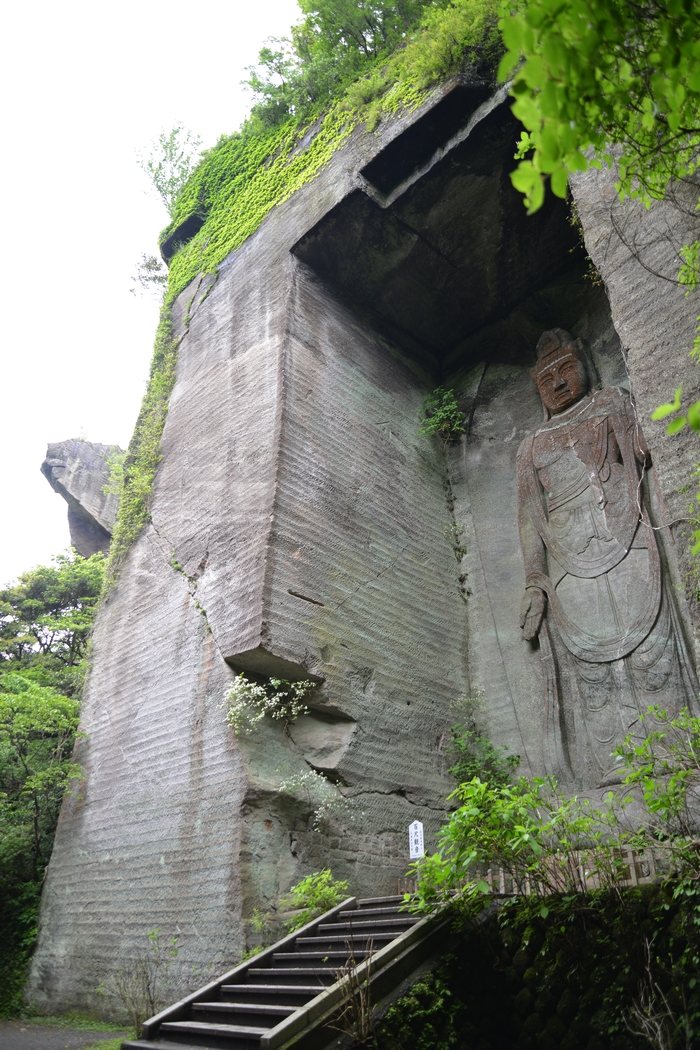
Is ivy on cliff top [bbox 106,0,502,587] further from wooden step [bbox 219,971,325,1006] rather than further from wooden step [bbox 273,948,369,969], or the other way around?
wooden step [bbox 219,971,325,1006]

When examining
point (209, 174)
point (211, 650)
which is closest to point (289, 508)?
point (211, 650)

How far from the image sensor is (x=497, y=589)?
9.24 meters

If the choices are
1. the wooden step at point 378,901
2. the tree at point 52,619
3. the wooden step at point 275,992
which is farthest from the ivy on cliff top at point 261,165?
the wooden step at point 275,992

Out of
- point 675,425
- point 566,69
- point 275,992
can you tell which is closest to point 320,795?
point 275,992

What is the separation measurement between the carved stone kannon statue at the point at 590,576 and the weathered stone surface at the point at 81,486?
29.1 ft

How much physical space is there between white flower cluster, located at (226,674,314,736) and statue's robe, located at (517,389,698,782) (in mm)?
2749

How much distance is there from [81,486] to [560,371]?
9706 millimetres

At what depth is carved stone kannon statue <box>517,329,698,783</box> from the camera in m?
7.40

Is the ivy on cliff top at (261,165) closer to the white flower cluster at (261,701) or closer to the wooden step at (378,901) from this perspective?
the white flower cluster at (261,701)

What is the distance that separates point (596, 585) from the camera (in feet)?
26.8

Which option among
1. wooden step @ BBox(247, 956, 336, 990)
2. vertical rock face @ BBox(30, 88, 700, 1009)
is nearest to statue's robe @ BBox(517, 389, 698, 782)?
vertical rock face @ BBox(30, 88, 700, 1009)

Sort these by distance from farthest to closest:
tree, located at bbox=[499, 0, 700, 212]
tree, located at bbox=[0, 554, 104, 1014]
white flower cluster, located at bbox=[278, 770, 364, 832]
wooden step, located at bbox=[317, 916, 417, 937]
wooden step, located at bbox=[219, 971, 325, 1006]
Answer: tree, located at bbox=[0, 554, 104, 1014] → white flower cluster, located at bbox=[278, 770, 364, 832] → wooden step, located at bbox=[317, 916, 417, 937] → wooden step, located at bbox=[219, 971, 325, 1006] → tree, located at bbox=[499, 0, 700, 212]

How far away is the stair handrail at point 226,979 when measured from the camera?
4.20m

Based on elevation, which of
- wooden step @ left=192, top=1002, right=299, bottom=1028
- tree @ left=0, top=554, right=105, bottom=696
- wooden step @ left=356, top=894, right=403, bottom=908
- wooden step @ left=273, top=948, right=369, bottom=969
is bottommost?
wooden step @ left=192, top=1002, right=299, bottom=1028
